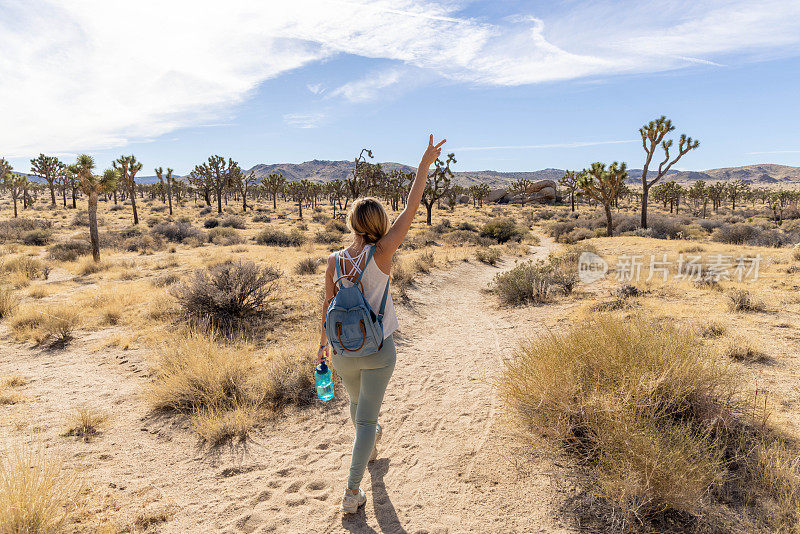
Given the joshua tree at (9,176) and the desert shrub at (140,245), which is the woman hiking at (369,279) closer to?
the desert shrub at (140,245)

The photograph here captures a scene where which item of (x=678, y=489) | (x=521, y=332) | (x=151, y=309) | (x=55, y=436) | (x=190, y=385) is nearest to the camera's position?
(x=678, y=489)

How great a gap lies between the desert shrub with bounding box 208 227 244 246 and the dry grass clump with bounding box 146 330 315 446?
1926 centimetres

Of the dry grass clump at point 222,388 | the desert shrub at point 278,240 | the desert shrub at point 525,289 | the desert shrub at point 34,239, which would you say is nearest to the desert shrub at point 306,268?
the desert shrub at point 525,289

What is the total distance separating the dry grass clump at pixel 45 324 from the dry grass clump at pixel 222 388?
3.33m

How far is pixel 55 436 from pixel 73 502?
1.66 m

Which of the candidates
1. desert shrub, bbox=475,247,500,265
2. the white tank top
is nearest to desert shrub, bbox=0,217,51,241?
desert shrub, bbox=475,247,500,265

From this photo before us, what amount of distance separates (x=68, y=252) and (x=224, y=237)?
8.63 m

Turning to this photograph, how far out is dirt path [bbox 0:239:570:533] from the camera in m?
3.07

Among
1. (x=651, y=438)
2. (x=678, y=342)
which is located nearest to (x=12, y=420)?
(x=651, y=438)

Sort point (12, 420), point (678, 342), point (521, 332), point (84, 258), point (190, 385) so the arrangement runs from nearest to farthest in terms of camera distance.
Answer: point (678, 342) → point (12, 420) → point (190, 385) → point (521, 332) → point (84, 258)

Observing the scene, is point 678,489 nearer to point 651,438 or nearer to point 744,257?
point 651,438

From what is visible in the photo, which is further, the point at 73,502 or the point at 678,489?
the point at 73,502

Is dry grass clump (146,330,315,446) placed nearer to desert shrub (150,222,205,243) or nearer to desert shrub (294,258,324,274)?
desert shrub (294,258,324,274)

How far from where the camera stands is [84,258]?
16.3 metres
